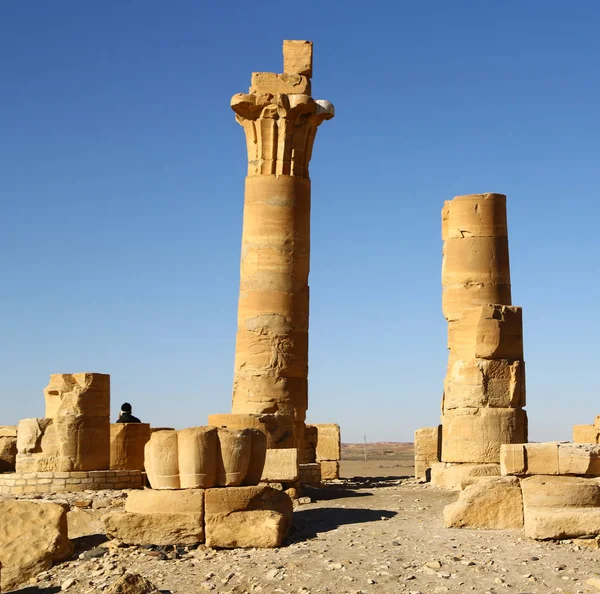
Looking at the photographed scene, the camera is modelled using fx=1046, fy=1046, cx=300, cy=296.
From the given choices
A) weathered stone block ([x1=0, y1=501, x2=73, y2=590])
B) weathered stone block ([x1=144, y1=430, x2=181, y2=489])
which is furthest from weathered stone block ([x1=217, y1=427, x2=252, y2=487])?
weathered stone block ([x1=0, y1=501, x2=73, y2=590])

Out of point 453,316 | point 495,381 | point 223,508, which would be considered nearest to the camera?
point 223,508

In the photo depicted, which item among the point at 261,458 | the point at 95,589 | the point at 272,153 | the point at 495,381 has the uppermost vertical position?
the point at 272,153

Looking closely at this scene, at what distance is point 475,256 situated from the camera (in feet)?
72.1

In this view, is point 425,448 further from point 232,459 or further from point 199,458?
point 199,458

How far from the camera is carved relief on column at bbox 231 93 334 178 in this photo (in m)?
21.4

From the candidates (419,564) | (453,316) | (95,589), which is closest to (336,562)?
(419,564)

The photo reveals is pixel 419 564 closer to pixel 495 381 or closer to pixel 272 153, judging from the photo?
pixel 495 381

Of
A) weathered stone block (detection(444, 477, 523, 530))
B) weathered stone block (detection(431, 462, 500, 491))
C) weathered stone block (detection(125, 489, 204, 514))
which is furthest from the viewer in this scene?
weathered stone block (detection(431, 462, 500, 491))

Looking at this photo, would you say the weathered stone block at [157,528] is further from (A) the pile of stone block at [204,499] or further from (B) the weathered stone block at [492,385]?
(B) the weathered stone block at [492,385]

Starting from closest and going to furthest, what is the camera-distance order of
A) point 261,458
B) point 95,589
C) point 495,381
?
point 95,589
point 261,458
point 495,381

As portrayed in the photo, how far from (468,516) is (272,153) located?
983cm

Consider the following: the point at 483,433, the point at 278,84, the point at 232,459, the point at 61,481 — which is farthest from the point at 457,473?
the point at 278,84

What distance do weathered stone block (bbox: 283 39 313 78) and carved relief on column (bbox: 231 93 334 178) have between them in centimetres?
76

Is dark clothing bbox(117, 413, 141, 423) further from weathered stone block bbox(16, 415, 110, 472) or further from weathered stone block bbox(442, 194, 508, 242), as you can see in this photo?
weathered stone block bbox(442, 194, 508, 242)
